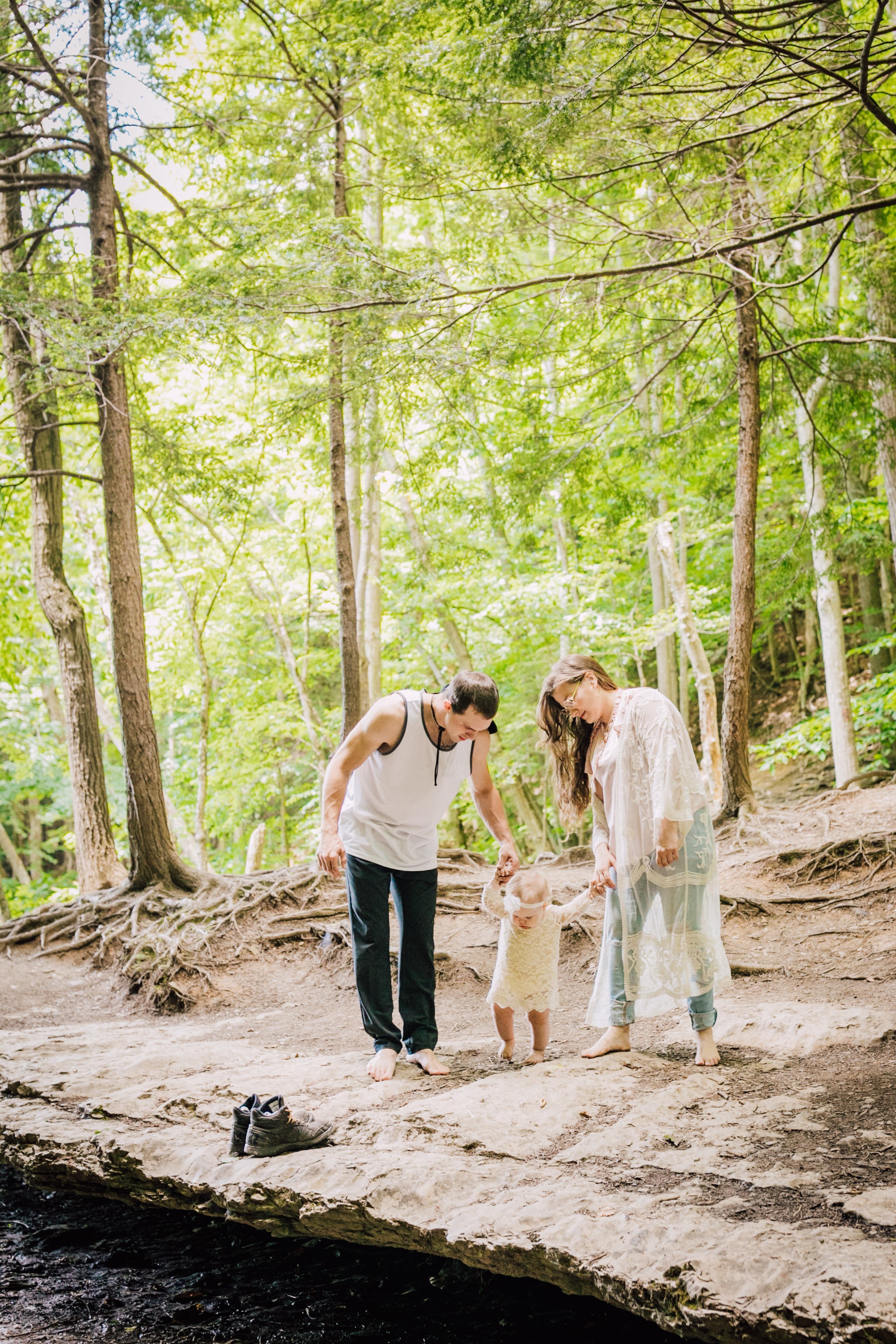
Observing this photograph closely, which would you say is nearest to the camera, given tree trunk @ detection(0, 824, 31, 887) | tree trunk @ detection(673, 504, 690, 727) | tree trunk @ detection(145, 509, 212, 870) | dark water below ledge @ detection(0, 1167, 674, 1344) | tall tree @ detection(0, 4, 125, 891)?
dark water below ledge @ detection(0, 1167, 674, 1344)

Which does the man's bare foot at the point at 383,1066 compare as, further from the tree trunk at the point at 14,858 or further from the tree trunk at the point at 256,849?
the tree trunk at the point at 14,858

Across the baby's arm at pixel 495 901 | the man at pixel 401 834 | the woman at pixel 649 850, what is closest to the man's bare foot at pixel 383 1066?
the man at pixel 401 834

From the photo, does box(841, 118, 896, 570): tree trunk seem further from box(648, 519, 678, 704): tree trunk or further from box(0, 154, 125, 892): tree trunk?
box(0, 154, 125, 892): tree trunk

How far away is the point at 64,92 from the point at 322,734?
1092 cm

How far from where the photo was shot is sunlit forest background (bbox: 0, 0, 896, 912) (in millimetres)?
6137

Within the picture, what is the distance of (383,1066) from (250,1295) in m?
1.11

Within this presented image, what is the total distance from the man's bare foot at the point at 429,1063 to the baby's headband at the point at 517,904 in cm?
75

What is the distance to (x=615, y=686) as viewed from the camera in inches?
156

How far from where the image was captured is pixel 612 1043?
4020 mm

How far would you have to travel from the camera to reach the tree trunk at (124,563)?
8.32 meters

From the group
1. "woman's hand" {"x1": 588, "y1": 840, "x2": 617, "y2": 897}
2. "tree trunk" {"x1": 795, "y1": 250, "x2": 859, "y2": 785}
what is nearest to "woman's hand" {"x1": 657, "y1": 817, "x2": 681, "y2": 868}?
"woman's hand" {"x1": 588, "y1": 840, "x2": 617, "y2": 897}

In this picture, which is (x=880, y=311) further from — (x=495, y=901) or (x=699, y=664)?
(x=495, y=901)

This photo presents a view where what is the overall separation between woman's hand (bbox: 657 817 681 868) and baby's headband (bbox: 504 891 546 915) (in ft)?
2.07

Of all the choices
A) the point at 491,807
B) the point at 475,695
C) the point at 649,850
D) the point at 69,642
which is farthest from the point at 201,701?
the point at 649,850
